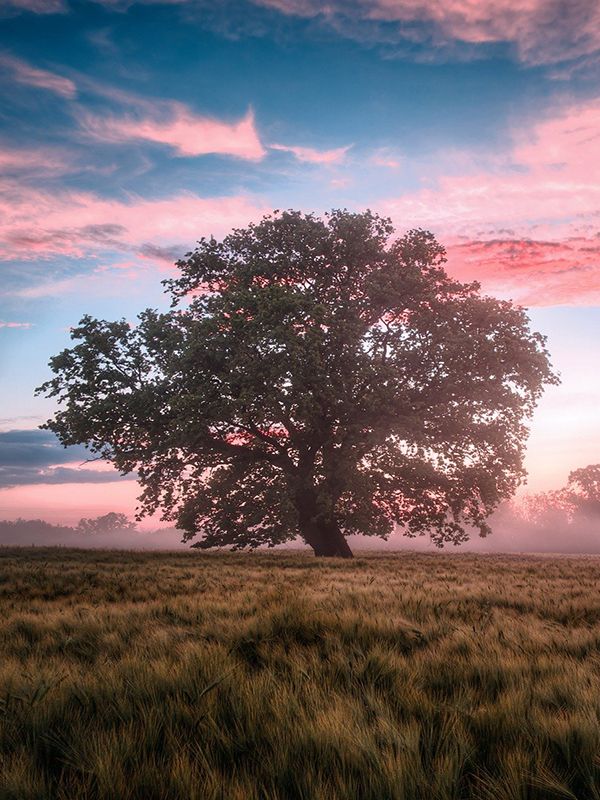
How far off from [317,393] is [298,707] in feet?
59.1

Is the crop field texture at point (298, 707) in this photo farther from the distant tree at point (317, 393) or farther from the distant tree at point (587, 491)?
the distant tree at point (587, 491)

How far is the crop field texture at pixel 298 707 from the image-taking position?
2.10m

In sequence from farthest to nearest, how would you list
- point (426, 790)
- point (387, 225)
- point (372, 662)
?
1. point (387, 225)
2. point (372, 662)
3. point (426, 790)

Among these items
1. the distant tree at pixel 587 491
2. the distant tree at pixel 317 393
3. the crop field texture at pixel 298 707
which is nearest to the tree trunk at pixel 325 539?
the distant tree at pixel 317 393

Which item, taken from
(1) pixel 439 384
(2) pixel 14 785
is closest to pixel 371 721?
(2) pixel 14 785

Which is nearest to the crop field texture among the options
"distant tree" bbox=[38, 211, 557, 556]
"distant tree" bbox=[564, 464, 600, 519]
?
"distant tree" bbox=[38, 211, 557, 556]

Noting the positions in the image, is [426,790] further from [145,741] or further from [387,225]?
[387,225]

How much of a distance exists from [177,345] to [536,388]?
16.0 meters

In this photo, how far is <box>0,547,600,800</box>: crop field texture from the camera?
210 cm

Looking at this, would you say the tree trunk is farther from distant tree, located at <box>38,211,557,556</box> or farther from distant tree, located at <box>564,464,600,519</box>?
distant tree, located at <box>564,464,600,519</box>

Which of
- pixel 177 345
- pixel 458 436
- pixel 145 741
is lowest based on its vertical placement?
pixel 145 741

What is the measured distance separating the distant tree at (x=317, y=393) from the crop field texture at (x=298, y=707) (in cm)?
1445

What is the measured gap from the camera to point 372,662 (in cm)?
383

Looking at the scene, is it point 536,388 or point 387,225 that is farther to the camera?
point 387,225
